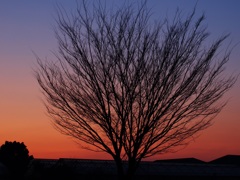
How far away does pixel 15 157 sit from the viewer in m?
27.3

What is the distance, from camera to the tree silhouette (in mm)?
26766

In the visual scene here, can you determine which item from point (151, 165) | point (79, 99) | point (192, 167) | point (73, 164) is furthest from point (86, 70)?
point (192, 167)

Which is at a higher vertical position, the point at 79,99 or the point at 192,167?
the point at 192,167

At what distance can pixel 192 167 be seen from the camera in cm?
3856

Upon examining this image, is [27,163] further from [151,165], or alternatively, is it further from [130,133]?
[130,133]

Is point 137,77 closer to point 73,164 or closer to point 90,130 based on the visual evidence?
point 90,130

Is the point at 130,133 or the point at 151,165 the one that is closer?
the point at 130,133

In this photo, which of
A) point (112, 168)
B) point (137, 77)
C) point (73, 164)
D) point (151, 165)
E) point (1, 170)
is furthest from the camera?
point (151, 165)

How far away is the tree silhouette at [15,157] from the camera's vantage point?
26766 millimetres

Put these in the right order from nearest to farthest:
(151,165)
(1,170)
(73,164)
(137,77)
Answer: (137,77)
(73,164)
(1,170)
(151,165)

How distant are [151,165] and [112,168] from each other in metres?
4.80

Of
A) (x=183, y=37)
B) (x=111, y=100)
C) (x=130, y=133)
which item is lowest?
(x=130, y=133)

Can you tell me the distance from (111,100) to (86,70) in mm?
1181

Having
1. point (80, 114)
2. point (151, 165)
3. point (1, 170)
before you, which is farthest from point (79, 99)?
point (151, 165)
